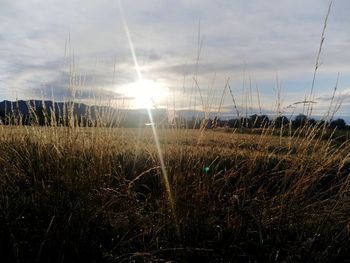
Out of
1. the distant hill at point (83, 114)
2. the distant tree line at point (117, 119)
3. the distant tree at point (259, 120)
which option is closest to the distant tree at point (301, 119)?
the distant tree line at point (117, 119)

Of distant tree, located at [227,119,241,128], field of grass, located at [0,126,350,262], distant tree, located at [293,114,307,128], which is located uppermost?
distant tree, located at [293,114,307,128]

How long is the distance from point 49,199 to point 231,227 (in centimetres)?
141

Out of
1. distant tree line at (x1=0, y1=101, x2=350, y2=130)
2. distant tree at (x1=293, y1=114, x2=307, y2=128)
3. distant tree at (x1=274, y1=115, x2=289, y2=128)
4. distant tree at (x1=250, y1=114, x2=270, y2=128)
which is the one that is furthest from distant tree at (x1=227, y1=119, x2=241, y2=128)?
distant tree at (x1=293, y1=114, x2=307, y2=128)

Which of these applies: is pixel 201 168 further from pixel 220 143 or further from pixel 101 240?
pixel 101 240

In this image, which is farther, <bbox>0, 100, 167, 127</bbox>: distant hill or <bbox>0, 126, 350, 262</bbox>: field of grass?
<bbox>0, 100, 167, 127</bbox>: distant hill

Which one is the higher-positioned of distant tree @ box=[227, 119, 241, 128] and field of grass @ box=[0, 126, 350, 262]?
distant tree @ box=[227, 119, 241, 128]

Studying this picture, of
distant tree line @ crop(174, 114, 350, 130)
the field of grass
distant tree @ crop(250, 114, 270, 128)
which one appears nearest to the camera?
the field of grass

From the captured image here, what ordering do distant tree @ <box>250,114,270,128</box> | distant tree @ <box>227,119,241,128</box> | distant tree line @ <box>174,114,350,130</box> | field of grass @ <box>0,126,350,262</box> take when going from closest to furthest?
field of grass @ <box>0,126,350,262</box> < distant tree line @ <box>174,114,350,130</box> < distant tree @ <box>250,114,270,128</box> < distant tree @ <box>227,119,241,128</box>

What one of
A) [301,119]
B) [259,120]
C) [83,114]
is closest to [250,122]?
[259,120]

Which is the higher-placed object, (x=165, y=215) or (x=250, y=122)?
(x=250, y=122)

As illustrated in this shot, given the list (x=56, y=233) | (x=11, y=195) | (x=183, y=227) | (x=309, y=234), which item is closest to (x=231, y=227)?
(x=183, y=227)

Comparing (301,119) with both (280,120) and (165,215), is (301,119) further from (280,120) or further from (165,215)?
(165,215)

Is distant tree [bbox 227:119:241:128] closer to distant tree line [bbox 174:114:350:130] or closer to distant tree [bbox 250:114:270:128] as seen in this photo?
distant tree line [bbox 174:114:350:130]

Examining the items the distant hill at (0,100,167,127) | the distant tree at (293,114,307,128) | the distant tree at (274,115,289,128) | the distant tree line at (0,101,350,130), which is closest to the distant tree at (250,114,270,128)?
the distant tree line at (0,101,350,130)
